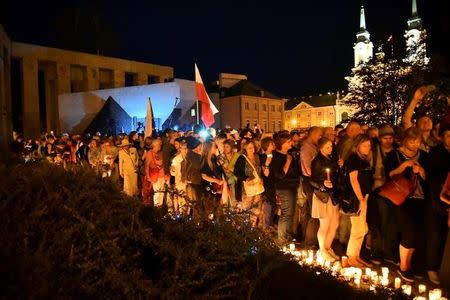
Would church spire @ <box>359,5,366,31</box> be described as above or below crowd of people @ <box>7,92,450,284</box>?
above

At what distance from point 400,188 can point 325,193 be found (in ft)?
3.67

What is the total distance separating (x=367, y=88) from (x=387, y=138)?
15.4 metres

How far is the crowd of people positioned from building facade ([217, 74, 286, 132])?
52.4m

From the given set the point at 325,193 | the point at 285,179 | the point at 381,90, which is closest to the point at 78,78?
the point at 381,90

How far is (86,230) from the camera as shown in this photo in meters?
3.46

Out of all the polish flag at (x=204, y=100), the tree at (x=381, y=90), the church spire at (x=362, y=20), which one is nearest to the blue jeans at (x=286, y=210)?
the polish flag at (x=204, y=100)

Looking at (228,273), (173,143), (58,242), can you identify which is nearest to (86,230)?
(58,242)

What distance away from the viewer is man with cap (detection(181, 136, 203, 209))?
888 centimetres

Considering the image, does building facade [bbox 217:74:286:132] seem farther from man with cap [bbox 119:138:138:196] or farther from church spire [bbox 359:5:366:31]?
man with cap [bbox 119:138:138:196]

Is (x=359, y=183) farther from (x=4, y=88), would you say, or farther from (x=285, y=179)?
(x=4, y=88)

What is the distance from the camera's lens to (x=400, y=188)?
6.17 metres

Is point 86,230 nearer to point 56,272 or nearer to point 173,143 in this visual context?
point 56,272

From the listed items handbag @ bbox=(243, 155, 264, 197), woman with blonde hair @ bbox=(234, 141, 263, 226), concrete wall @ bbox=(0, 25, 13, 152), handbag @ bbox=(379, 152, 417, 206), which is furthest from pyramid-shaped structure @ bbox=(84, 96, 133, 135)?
handbag @ bbox=(379, 152, 417, 206)

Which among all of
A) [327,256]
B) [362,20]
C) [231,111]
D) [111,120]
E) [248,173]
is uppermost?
[362,20]
